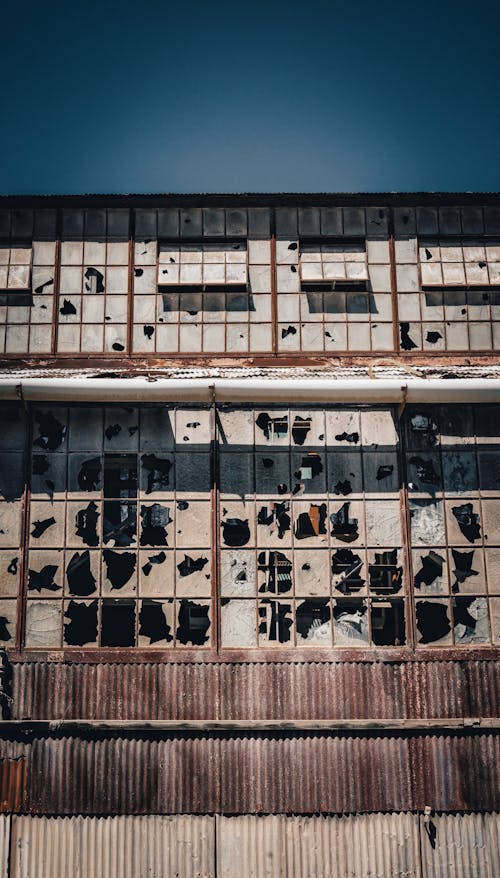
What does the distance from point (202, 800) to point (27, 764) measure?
360cm

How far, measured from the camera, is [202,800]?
36.4 feet

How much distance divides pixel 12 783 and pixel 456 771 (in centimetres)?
894

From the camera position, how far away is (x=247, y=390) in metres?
11.9

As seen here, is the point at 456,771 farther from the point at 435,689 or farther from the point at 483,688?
→ the point at 483,688

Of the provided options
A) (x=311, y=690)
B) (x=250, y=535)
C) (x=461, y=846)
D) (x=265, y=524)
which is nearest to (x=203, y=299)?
(x=265, y=524)

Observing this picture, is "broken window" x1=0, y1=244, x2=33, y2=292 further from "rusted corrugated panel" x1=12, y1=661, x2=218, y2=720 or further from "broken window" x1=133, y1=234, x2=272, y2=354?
"rusted corrugated panel" x1=12, y1=661, x2=218, y2=720

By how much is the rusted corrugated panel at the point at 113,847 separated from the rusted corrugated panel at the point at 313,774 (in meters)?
0.97

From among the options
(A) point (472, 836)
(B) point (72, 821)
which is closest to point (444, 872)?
(A) point (472, 836)

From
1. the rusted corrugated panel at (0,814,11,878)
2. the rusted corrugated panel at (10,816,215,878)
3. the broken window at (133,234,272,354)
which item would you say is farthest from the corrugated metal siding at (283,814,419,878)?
the broken window at (133,234,272,354)

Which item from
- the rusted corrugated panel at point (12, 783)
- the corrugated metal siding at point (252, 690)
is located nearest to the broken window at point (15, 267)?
the corrugated metal siding at point (252, 690)

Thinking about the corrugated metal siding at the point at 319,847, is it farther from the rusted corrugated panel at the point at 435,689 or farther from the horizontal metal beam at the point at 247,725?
the rusted corrugated panel at the point at 435,689

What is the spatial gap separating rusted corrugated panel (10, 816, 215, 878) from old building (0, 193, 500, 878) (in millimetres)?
44

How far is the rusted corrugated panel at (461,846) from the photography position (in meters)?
11.0

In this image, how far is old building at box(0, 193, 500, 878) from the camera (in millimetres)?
11117
